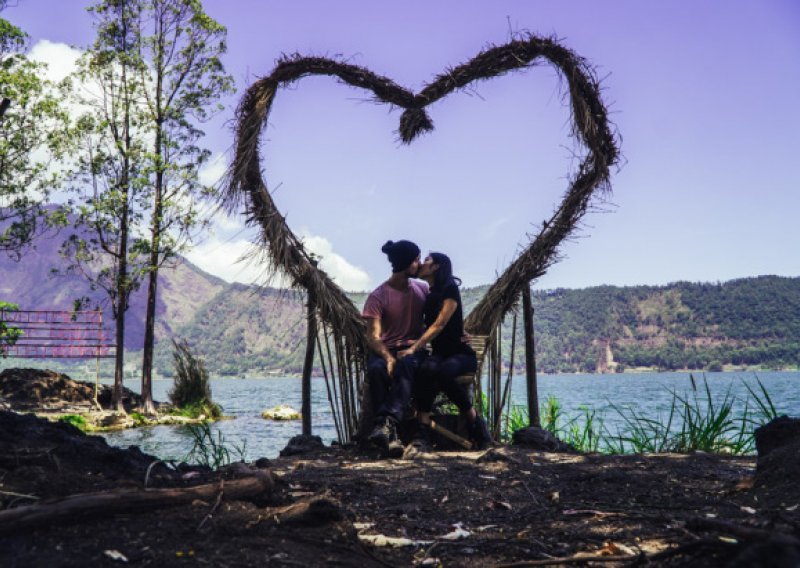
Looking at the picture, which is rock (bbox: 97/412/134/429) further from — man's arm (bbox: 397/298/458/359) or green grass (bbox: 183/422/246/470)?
man's arm (bbox: 397/298/458/359)

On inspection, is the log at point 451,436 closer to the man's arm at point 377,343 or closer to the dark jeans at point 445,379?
the dark jeans at point 445,379

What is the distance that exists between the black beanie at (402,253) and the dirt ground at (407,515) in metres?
1.81

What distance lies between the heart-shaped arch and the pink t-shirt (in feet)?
1.73

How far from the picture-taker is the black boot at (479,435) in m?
6.38

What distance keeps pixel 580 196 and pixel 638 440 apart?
2.41 meters

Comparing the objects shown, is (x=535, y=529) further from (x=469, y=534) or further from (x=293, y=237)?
(x=293, y=237)

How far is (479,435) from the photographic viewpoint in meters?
6.39

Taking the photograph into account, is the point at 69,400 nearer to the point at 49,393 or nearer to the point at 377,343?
the point at 49,393

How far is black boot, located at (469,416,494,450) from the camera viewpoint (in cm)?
638

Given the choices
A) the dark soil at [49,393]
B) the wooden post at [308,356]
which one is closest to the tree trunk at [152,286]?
the dark soil at [49,393]

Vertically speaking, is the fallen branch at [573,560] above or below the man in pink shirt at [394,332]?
below

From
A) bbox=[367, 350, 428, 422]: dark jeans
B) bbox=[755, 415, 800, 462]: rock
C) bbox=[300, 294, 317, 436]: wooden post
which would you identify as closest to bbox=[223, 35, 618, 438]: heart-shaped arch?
bbox=[300, 294, 317, 436]: wooden post

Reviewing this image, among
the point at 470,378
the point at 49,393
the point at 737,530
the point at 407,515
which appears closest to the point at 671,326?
the point at 49,393

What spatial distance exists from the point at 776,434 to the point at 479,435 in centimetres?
252
